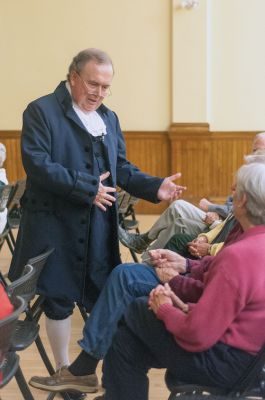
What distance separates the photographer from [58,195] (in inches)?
93.1

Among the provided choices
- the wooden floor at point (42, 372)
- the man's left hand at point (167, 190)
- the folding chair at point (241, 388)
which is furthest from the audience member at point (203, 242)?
the folding chair at point (241, 388)

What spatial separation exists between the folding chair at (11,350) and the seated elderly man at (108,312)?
0.21 metres

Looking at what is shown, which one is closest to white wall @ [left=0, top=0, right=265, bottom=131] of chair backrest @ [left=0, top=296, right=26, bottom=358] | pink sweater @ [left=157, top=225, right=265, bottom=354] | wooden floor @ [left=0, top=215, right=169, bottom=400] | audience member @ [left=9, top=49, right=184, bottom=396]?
wooden floor @ [left=0, top=215, right=169, bottom=400]

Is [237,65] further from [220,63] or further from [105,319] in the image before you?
[105,319]

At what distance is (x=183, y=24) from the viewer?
7512 millimetres

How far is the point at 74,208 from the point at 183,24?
5.74 metres

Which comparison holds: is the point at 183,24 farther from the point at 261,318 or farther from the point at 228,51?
the point at 261,318

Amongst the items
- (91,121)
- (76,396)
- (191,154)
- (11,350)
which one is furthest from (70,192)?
(191,154)

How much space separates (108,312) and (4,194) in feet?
7.57

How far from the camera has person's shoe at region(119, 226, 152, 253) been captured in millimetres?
3874

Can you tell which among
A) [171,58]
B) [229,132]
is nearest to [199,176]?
[229,132]

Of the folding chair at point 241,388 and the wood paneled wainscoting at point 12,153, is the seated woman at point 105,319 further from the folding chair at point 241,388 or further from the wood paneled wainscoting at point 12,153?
the wood paneled wainscoting at point 12,153

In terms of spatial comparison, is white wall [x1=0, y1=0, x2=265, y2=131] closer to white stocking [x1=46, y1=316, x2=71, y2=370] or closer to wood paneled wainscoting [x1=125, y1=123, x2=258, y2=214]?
wood paneled wainscoting [x1=125, y1=123, x2=258, y2=214]

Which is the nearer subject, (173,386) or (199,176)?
(173,386)
